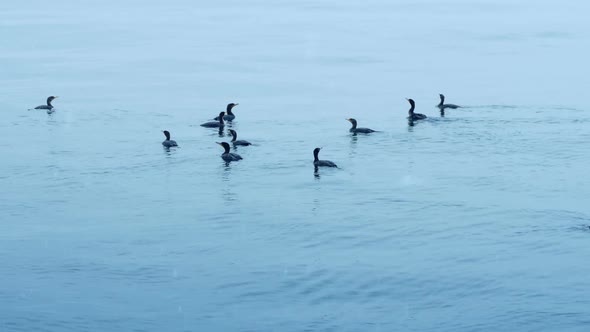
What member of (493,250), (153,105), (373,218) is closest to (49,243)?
(373,218)

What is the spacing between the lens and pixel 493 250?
99.3ft

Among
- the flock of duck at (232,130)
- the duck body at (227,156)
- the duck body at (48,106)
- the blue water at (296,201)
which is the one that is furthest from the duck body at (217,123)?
the duck body at (48,106)

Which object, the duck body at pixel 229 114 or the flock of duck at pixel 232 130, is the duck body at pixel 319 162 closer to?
the flock of duck at pixel 232 130

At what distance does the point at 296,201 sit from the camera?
3559cm

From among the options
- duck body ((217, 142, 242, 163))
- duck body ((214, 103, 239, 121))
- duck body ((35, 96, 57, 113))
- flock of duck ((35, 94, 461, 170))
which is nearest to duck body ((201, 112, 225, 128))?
flock of duck ((35, 94, 461, 170))

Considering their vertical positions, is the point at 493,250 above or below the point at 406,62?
below

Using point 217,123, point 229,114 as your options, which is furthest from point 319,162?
point 229,114

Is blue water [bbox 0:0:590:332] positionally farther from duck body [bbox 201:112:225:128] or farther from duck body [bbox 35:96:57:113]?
duck body [bbox 35:96:57:113]

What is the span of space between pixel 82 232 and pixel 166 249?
345 cm

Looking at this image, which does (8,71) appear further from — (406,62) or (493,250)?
(493,250)

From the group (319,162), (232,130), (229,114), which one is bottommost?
(319,162)

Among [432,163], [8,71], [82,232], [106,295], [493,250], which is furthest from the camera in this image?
[8,71]

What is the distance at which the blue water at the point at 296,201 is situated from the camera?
2617cm

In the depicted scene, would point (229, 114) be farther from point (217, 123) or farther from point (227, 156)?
point (227, 156)
